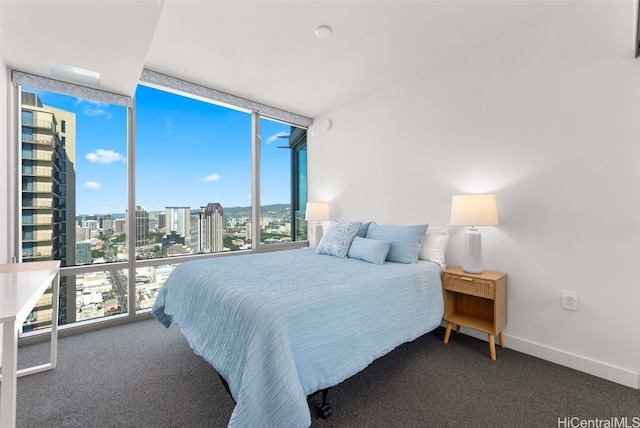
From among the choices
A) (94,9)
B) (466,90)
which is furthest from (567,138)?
(94,9)

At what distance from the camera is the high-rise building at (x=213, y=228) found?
3705mm

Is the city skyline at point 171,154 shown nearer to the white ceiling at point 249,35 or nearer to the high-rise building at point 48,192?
the high-rise building at point 48,192

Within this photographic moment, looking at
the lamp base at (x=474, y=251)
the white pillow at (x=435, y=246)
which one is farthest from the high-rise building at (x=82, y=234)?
the lamp base at (x=474, y=251)

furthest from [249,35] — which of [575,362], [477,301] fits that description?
[575,362]

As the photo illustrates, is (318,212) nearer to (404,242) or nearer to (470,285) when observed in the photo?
(404,242)

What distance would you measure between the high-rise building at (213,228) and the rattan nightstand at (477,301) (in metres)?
2.78

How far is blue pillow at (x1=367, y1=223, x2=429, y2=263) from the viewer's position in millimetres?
2615

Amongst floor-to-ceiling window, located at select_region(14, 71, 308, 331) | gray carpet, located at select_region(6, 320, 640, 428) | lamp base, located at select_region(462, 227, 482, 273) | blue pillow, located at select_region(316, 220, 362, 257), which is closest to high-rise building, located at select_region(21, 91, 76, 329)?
floor-to-ceiling window, located at select_region(14, 71, 308, 331)

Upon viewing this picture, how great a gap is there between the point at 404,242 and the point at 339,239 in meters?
0.69

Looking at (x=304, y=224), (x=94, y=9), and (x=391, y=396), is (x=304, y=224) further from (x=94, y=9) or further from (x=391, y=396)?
(x=94, y=9)

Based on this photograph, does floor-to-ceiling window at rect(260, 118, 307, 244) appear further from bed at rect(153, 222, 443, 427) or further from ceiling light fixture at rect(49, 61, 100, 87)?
ceiling light fixture at rect(49, 61, 100, 87)

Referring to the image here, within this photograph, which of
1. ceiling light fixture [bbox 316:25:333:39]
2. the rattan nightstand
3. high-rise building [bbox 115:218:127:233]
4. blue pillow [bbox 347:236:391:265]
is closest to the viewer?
the rattan nightstand

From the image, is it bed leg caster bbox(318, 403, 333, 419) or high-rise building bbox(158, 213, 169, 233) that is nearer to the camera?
bed leg caster bbox(318, 403, 333, 419)

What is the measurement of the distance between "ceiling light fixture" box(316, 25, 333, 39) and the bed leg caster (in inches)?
110
